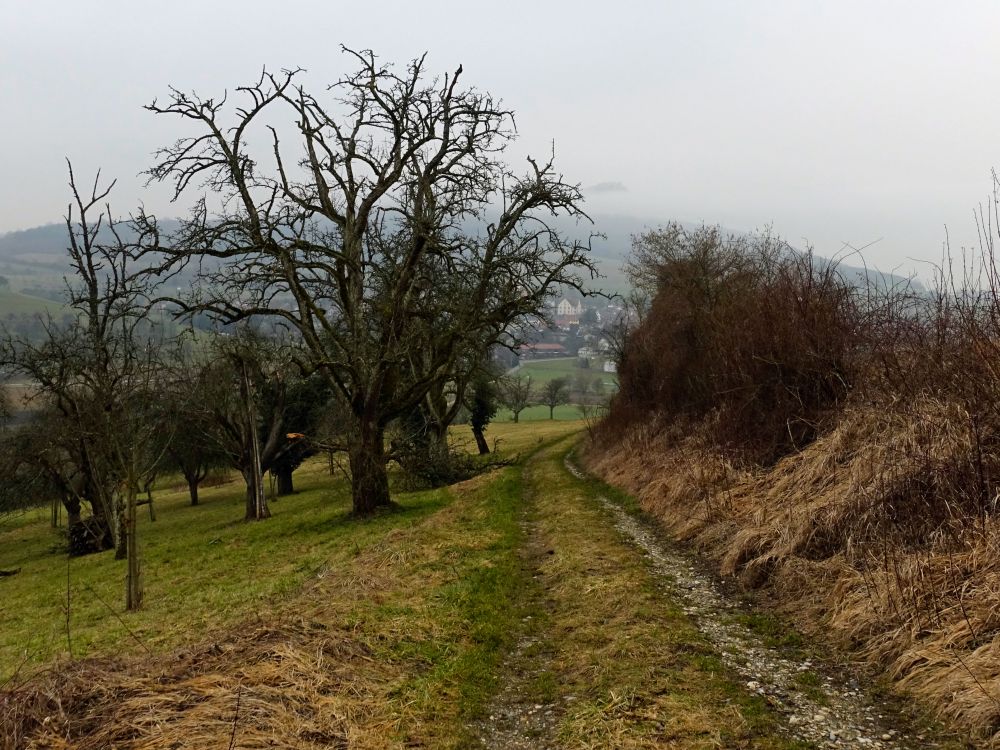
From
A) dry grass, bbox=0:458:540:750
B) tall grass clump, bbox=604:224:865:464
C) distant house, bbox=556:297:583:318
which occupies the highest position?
distant house, bbox=556:297:583:318

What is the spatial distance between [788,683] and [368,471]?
14788 mm

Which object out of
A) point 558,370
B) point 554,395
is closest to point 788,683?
point 554,395

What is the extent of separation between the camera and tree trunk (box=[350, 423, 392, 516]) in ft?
61.3

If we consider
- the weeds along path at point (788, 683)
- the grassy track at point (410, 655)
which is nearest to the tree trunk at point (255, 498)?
the grassy track at point (410, 655)

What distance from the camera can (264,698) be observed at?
531cm

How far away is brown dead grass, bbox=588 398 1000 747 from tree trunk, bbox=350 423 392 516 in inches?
370

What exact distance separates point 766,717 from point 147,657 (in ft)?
19.3

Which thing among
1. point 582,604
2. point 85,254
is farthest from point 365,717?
point 85,254

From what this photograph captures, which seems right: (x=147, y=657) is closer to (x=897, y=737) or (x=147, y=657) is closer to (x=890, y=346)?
(x=897, y=737)

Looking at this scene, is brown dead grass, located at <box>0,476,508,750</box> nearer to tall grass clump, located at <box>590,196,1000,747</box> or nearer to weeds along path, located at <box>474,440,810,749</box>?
weeds along path, located at <box>474,440,810,749</box>

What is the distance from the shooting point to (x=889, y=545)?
7.32m

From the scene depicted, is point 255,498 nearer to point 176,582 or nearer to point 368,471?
point 176,582

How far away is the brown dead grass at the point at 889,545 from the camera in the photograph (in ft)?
17.9

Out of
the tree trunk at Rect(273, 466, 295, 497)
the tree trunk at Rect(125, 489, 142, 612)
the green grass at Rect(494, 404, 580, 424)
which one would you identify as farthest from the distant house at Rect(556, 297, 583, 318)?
the tree trunk at Rect(273, 466, 295, 497)
